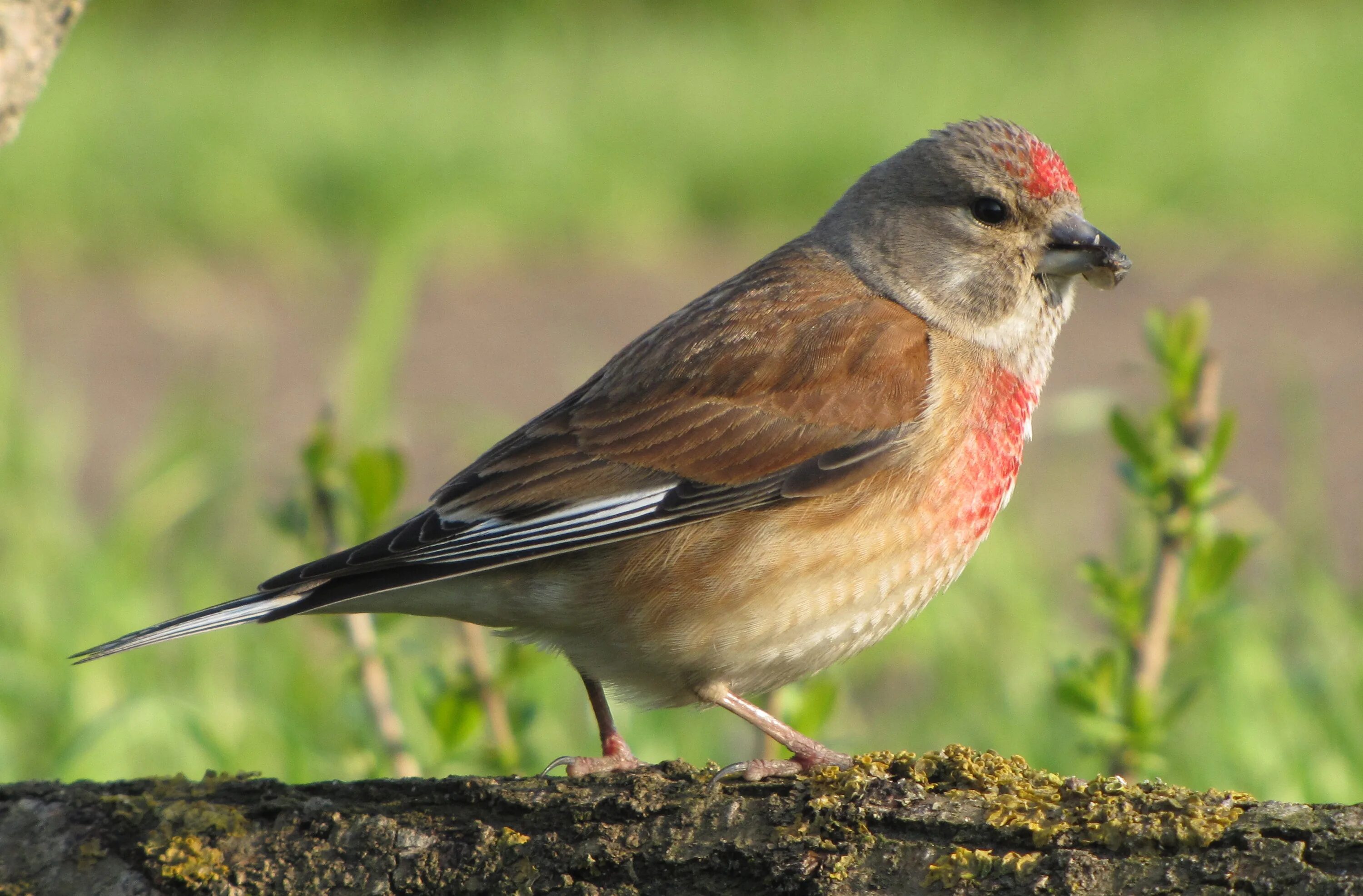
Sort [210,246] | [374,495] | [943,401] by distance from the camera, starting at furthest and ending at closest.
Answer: [210,246] < [374,495] < [943,401]

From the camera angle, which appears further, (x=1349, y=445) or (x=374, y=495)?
(x=1349, y=445)

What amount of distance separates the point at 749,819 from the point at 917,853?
24cm

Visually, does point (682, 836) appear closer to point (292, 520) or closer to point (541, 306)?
point (292, 520)

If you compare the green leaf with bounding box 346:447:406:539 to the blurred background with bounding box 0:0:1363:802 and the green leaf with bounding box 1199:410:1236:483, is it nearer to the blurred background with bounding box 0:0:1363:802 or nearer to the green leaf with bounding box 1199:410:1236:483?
the blurred background with bounding box 0:0:1363:802

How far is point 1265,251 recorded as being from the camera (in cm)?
1093

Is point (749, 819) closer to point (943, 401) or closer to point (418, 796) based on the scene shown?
point (418, 796)

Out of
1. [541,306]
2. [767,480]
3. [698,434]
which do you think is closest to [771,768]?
[767,480]

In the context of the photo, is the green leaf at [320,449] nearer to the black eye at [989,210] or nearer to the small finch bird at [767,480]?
the small finch bird at [767,480]

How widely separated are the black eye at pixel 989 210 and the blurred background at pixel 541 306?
42cm

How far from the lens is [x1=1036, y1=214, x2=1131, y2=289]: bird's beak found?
129 inches

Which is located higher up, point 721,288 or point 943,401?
point 721,288

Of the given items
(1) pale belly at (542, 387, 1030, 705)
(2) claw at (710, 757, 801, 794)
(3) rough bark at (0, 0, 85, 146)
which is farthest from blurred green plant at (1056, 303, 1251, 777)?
(3) rough bark at (0, 0, 85, 146)

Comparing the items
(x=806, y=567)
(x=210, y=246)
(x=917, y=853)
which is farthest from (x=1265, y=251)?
(x=917, y=853)

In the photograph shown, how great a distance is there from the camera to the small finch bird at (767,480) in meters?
2.81
